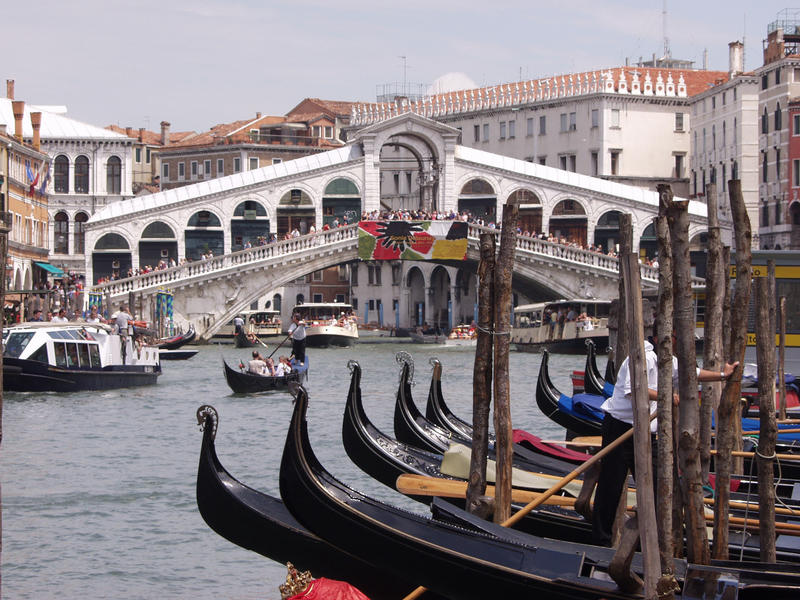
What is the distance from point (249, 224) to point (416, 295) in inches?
357

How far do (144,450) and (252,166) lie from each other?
26667 millimetres

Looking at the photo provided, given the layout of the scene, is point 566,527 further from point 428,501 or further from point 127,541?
point 127,541

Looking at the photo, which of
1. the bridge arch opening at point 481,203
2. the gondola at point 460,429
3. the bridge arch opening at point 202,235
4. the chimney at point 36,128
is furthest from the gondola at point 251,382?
the chimney at point 36,128

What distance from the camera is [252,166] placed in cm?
3625

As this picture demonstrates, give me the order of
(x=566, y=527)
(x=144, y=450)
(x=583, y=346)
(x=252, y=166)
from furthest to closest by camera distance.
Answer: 1. (x=252, y=166)
2. (x=583, y=346)
3. (x=144, y=450)
4. (x=566, y=527)

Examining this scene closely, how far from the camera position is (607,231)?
27.8 meters

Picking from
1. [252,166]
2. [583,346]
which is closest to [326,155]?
[583,346]

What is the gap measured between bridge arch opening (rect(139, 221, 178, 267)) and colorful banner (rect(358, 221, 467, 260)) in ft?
13.2

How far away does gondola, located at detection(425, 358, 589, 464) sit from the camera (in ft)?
21.2

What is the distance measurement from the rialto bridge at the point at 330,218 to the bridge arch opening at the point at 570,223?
0.9 inches

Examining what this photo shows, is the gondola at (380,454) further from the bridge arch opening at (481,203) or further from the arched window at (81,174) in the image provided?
the arched window at (81,174)

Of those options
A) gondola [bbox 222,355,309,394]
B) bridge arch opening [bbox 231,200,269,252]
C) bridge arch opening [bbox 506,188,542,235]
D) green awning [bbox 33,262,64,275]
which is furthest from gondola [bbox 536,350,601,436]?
bridge arch opening [bbox 506,188,542,235]

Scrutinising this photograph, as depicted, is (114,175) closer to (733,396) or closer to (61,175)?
(61,175)

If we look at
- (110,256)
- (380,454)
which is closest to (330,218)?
(110,256)
